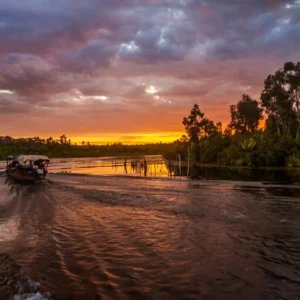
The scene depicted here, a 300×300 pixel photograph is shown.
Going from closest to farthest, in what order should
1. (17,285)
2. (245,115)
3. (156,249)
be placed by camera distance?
1. (17,285)
2. (156,249)
3. (245,115)

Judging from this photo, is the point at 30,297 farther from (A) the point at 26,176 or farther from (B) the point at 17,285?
(A) the point at 26,176

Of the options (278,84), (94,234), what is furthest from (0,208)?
(278,84)

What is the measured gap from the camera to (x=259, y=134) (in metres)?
60.9

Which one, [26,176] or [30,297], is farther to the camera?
[26,176]

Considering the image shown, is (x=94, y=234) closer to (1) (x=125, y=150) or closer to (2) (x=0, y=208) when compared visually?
(2) (x=0, y=208)

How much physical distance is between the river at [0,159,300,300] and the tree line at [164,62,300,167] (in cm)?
3275

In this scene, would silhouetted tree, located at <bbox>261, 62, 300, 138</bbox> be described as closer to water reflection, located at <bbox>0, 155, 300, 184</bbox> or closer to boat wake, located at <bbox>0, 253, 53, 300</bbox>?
water reflection, located at <bbox>0, 155, 300, 184</bbox>

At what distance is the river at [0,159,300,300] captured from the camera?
7812mm

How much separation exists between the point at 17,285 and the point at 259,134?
59536 mm

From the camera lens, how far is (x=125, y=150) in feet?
449

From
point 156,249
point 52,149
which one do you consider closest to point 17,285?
point 156,249

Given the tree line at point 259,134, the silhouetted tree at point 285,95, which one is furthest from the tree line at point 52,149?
the silhouetted tree at point 285,95

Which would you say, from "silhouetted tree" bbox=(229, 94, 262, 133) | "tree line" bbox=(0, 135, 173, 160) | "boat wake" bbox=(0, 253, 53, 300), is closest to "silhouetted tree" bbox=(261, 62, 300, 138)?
"silhouetted tree" bbox=(229, 94, 262, 133)

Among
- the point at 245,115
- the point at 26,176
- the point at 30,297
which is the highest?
the point at 245,115
